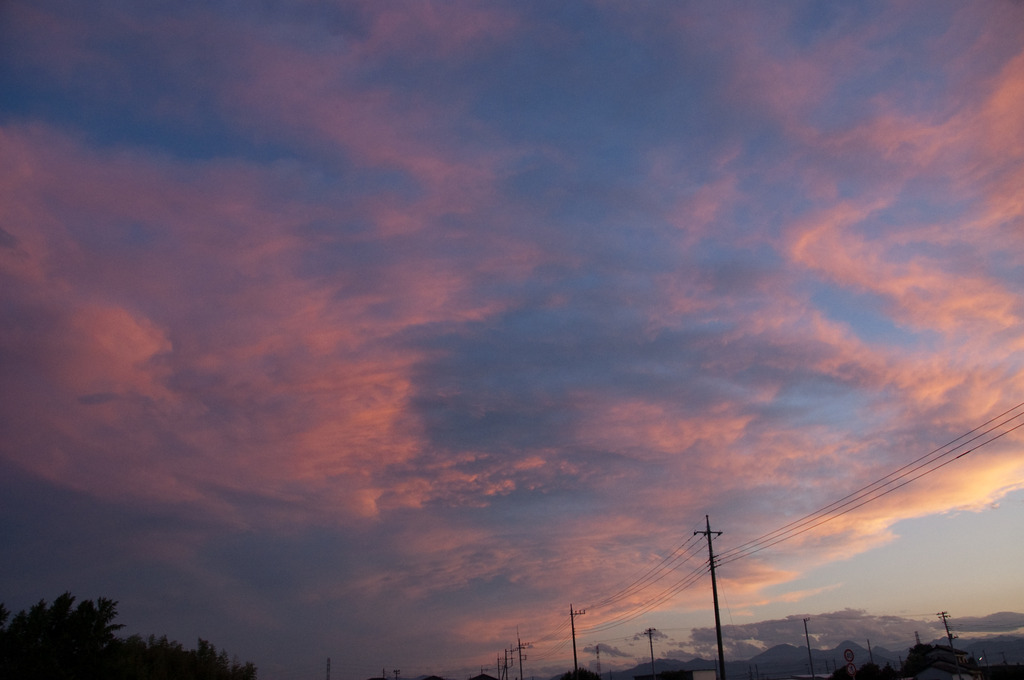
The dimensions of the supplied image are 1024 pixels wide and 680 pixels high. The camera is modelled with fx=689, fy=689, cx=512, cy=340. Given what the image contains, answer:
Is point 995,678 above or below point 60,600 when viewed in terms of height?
below

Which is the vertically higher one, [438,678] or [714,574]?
[714,574]

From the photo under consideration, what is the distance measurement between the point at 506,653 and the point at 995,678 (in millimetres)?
83856

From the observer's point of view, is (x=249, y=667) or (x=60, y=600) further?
(x=249, y=667)

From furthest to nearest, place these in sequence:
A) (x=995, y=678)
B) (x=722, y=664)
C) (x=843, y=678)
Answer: (x=995, y=678)
(x=843, y=678)
(x=722, y=664)

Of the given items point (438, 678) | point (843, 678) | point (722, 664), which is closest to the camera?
point (722, 664)

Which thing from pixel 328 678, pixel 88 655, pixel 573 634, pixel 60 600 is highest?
pixel 60 600

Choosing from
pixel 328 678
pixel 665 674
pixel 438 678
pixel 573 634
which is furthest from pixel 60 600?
pixel 328 678

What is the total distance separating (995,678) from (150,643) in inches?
4444

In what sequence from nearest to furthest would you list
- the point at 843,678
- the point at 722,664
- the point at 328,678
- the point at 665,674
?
1. the point at 722,664
2. the point at 843,678
3. the point at 665,674
4. the point at 328,678

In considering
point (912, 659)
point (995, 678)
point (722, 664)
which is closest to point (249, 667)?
point (722, 664)

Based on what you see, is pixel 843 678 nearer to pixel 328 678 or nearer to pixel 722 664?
pixel 722 664

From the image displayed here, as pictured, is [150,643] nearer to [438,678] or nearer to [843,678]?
[843,678]

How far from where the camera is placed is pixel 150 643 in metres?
53.4

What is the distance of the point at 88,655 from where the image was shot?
40062 mm
